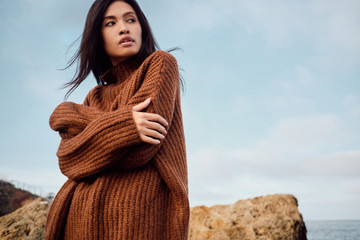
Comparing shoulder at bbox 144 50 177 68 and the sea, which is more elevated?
shoulder at bbox 144 50 177 68

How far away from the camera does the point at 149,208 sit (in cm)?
179

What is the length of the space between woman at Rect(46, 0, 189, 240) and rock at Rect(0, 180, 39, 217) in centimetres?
1914

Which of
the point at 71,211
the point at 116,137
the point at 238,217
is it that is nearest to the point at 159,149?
the point at 116,137

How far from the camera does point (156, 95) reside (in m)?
1.89

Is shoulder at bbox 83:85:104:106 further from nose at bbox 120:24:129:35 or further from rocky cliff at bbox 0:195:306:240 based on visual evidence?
rocky cliff at bbox 0:195:306:240

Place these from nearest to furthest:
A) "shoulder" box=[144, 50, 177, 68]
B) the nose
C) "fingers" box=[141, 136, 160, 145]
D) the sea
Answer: "fingers" box=[141, 136, 160, 145] < "shoulder" box=[144, 50, 177, 68] < the nose < the sea

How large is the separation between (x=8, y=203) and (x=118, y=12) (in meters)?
21.0

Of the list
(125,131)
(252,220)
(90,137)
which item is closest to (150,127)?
(125,131)

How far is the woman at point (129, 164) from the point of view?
176 centimetres

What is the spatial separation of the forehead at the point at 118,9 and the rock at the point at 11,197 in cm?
1922

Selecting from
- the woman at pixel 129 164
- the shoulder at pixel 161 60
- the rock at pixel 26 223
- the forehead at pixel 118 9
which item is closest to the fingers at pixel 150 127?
the woman at pixel 129 164

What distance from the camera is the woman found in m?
1.76

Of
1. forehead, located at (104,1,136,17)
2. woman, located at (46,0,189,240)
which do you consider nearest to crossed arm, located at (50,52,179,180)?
woman, located at (46,0,189,240)

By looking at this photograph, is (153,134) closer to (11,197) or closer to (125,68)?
(125,68)
